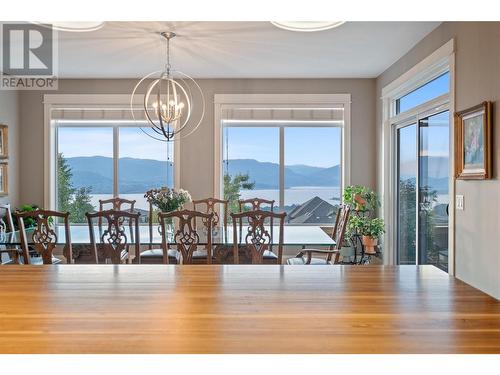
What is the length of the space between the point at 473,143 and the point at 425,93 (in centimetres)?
134

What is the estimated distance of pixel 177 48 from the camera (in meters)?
4.43

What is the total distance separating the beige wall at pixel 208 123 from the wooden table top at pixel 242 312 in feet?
14.5

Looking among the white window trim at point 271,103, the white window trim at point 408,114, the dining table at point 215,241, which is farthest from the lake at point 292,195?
the dining table at point 215,241

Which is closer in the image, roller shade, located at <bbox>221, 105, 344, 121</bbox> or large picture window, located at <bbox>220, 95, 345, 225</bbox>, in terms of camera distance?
roller shade, located at <bbox>221, 105, 344, 121</bbox>

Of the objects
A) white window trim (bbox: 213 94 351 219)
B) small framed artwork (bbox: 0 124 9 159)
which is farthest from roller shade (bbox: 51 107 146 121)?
white window trim (bbox: 213 94 351 219)

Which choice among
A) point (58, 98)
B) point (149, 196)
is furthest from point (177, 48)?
point (58, 98)

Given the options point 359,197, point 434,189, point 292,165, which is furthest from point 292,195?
point 434,189

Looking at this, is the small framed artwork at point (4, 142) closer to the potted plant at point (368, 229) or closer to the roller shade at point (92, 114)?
the roller shade at point (92, 114)

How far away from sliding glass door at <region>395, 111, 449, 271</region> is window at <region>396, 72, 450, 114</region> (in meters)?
0.19

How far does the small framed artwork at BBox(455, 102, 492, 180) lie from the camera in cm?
289

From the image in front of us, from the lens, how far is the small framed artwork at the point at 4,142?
5.37m

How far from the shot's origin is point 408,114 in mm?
4645

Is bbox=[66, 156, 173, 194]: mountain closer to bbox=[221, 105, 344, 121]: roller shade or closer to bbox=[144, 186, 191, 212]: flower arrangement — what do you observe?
bbox=[221, 105, 344, 121]: roller shade
